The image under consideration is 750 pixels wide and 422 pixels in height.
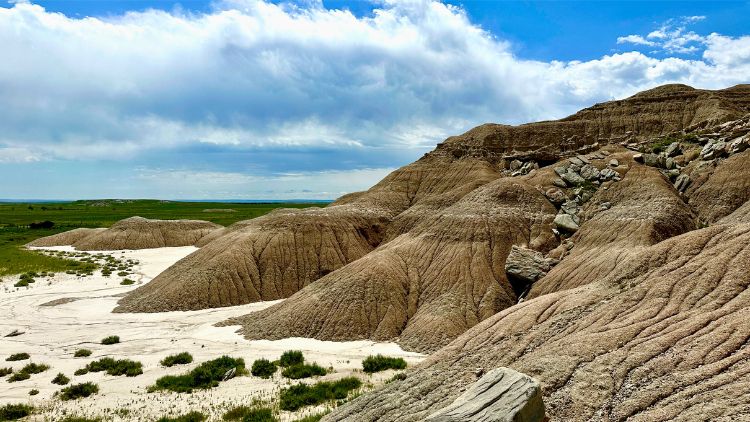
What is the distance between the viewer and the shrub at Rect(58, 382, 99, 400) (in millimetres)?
23984

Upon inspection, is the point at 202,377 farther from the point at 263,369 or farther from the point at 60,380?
the point at 60,380

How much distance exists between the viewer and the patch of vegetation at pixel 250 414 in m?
19.4

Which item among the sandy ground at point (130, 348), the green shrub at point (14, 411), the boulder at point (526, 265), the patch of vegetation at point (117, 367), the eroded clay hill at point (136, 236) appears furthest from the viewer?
the eroded clay hill at point (136, 236)

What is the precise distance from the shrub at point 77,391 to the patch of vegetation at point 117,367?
2.97 meters

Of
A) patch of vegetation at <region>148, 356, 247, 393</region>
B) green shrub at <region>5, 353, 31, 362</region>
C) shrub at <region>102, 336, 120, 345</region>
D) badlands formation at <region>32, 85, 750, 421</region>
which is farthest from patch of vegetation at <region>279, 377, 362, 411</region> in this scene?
green shrub at <region>5, 353, 31, 362</region>

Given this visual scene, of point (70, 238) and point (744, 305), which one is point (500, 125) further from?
point (70, 238)

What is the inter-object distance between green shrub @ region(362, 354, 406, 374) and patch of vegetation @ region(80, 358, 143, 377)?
14.1 meters

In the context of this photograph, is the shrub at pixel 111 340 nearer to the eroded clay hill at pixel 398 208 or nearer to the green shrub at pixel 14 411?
the eroded clay hill at pixel 398 208

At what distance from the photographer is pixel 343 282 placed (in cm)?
3803

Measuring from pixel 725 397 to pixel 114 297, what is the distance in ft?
182

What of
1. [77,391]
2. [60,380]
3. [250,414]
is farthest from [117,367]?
[250,414]

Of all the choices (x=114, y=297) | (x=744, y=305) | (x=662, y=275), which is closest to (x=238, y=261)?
(x=114, y=297)

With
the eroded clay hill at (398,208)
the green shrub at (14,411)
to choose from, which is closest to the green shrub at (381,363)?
A: the eroded clay hill at (398,208)

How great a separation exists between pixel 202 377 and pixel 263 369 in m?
3.40
